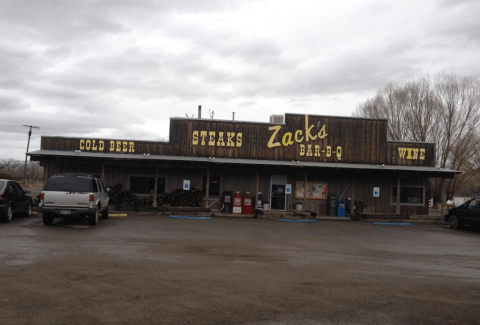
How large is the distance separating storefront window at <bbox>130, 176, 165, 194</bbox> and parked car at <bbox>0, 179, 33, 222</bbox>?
23.7 ft

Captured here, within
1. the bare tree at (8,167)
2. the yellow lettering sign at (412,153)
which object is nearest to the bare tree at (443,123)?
the yellow lettering sign at (412,153)

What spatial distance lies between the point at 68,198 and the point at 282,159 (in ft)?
45.4

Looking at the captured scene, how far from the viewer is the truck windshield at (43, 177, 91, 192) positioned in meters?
15.3

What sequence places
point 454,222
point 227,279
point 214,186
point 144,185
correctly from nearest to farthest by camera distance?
point 227,279
point 454,222
point 144,185
point 214,186

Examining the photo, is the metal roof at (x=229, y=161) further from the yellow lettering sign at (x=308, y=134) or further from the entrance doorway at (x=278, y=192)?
the yellow lettering sign at (x=308, y=134)

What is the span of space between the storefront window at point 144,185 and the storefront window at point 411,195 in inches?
560

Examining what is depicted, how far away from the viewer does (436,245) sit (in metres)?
14.1

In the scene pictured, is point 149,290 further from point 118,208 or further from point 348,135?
point 348,135

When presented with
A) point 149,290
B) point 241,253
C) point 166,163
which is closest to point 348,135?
point 166,163

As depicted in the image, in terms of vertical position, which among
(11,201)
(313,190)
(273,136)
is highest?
(273,136)

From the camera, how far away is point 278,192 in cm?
2573

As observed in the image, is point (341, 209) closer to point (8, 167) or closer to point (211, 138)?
point (211, 138)

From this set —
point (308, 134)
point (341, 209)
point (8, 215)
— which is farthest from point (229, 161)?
point (8, 215)

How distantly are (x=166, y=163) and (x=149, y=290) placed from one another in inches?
657
